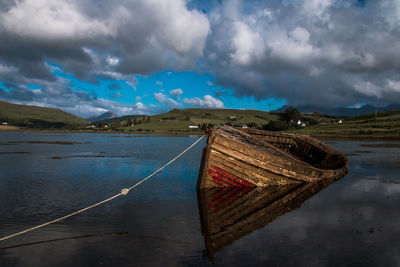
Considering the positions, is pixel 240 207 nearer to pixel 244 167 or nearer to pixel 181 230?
pixel 244 167

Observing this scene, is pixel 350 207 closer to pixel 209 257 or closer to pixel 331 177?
pixel 331 177

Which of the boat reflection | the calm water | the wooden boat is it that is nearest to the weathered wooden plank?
the wooden boat

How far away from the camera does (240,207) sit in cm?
1152

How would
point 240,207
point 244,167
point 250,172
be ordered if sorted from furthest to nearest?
point 250,172
point 244,167
point 240,207

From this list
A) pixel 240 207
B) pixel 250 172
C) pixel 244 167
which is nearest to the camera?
pixel 240 207

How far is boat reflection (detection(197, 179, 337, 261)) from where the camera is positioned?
8608 millimetres

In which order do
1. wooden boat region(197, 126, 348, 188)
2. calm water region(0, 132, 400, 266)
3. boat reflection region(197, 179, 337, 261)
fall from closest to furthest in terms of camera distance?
calm water region(0, 132, 400, 266) → boat reflection region(197, 179, 337, 261) → wooden boat region(197, 126, 348, 188)

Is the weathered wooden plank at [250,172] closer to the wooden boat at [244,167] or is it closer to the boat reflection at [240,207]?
the wooden boat at [244,167]

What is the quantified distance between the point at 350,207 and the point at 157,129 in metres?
139

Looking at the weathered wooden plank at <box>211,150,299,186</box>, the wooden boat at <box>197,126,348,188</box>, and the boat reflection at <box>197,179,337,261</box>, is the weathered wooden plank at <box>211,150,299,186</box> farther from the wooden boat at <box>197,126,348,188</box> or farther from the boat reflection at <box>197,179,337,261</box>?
the boat reflection at <box>197,179,337,261</box>

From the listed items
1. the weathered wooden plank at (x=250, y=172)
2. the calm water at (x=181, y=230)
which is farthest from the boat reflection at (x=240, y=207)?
the weathered wooden plank at (x=250, y=172)

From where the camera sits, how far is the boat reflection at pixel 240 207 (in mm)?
8608

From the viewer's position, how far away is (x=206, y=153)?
1425 centimetres

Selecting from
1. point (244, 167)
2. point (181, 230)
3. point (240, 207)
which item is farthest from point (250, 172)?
point (181, 230)
